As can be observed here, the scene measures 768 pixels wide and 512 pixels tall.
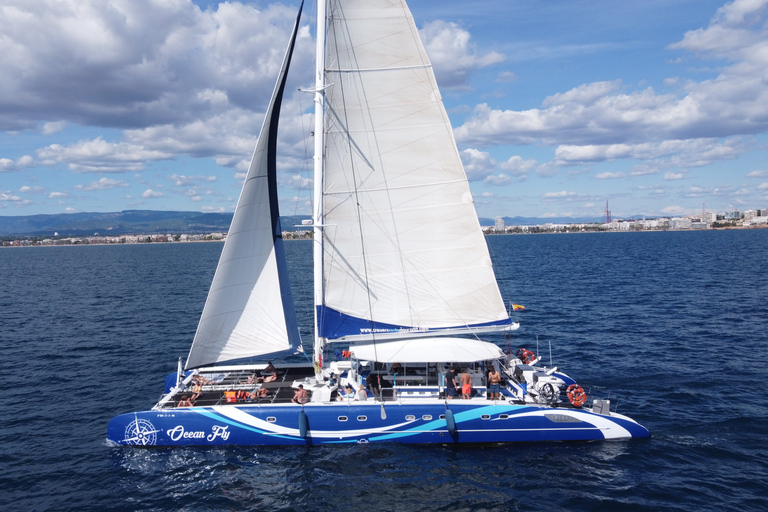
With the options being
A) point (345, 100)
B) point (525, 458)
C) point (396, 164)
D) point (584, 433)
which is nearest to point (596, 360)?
point (584, 433)

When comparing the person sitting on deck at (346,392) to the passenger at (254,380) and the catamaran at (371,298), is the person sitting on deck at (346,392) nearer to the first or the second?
the catamaran at (371,298)

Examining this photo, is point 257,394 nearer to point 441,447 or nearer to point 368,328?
point 368,328

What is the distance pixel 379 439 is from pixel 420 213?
26.7 feet

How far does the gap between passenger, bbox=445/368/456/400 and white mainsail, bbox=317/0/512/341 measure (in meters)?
1.68

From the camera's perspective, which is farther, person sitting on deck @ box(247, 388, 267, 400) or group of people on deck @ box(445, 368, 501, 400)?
person sitting on deck @ box(247, 388, 267, 400)

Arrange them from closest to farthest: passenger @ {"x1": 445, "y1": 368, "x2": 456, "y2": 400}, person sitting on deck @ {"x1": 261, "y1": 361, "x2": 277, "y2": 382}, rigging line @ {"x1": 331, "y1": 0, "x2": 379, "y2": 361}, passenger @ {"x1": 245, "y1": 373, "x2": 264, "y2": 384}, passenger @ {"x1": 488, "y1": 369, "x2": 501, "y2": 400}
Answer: rigging line @ {"x1": 331, "y1": 0, "x2": 379, "y2": 361} → passenger @ {"x1": 445, "y1": 368, "x2": 456, "y2": 400} → passenger @ {"x1": 488, "y1": 369, "x2": 501, "y2": 400} → passenger @ {"x1": 245, "y1": 373, "x2": 264, "y2": 384} → person sitting on deck @ {"x1": 261, "y1": 361, "x2": 277, "y2": 382}

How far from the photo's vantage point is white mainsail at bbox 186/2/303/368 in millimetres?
18297

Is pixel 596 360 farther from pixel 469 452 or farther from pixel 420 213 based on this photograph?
pixel 420 213

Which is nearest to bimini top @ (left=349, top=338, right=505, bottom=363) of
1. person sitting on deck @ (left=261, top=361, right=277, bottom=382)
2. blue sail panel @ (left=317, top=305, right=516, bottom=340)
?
blue sail panel @ (left=317, top=305, right=516, bottom=340)

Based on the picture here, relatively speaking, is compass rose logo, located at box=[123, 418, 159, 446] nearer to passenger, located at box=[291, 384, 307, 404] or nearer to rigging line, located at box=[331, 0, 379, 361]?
passenger, located at box=[291, 384, 307, 404]

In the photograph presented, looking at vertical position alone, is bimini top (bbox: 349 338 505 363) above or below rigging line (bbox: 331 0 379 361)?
below

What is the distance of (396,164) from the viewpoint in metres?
18.3

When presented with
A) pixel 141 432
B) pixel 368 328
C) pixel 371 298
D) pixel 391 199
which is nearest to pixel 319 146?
pixel 391 199

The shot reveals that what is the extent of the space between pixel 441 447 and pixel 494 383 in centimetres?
322
